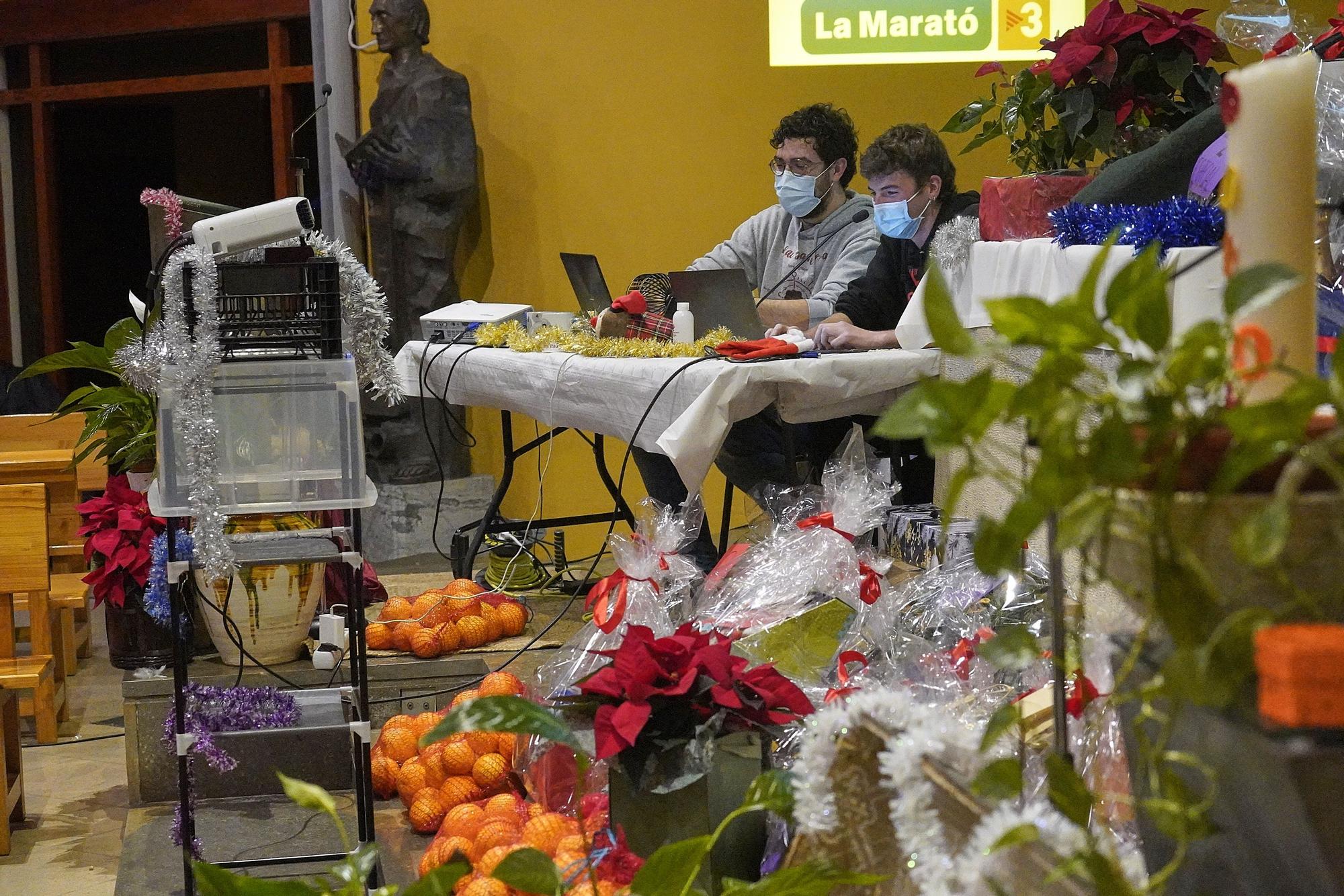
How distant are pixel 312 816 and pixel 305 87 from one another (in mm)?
4196

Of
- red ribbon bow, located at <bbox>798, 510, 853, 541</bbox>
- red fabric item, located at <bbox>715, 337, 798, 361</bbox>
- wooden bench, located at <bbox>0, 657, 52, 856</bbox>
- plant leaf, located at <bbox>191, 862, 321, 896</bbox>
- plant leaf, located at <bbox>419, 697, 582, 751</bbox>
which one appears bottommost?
wooden bench, located at <bbox>0, 657, 52, 856</bbox>

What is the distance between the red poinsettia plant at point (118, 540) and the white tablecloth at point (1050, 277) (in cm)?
154

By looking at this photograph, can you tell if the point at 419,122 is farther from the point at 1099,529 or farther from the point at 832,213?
the point at 1099,529

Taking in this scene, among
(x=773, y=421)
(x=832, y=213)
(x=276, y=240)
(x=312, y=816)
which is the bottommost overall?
(x=312, y=816)

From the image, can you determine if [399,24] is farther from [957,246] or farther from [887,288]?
[957,246]

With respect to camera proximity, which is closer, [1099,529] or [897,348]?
[1099,529]

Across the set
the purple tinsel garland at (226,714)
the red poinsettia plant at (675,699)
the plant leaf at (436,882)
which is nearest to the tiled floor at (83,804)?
the purple tinsel garland at (226,714)

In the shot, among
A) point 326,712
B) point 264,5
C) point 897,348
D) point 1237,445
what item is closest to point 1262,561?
point 1237,445

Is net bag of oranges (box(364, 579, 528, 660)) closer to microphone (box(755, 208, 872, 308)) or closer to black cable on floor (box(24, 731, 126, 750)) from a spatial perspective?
black cable on floor (box(24, 731, 126, 750))

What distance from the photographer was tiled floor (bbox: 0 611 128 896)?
93.0 inches

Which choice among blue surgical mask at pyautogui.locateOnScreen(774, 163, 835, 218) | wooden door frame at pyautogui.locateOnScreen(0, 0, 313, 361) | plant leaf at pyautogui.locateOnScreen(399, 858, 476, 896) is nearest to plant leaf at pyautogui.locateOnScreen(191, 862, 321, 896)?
plant leaf at pyautogui.locateOnScreen(399, 858, 476, 896)

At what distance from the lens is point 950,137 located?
4.95m

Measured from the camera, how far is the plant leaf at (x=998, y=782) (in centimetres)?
59

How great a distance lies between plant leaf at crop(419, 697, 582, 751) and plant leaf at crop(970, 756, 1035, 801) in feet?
0.94
